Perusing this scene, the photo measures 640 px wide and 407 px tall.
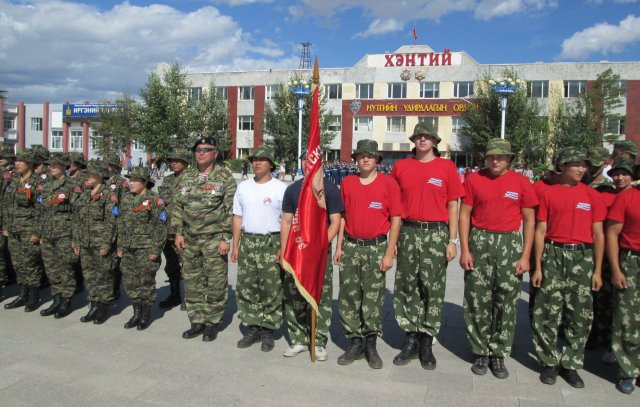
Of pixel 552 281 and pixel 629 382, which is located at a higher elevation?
pixel 552 281

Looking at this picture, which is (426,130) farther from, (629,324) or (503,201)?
(629,324)

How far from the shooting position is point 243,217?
17.3 feet

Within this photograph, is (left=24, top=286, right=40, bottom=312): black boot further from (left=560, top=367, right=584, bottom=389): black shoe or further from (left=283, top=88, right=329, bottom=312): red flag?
(left=560, top=367, right=584, bottom=389): black shoe

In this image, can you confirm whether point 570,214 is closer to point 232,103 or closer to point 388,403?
point 388,403

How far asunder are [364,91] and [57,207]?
4560 cm

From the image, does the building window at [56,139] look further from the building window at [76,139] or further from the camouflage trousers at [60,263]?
the camouflage trousers at [60,263]

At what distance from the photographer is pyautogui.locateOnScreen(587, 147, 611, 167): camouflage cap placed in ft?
17.8

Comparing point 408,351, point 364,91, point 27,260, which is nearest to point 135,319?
point 27,260

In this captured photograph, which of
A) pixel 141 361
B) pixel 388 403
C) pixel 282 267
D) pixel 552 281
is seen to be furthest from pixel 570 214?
pixel 141 361

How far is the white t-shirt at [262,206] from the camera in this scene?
5.18 meters

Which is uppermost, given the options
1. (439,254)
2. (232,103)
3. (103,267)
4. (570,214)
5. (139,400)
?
(232,103)

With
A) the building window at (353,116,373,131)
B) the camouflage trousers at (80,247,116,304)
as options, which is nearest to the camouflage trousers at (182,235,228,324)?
the camouflage trousers at (80,247,116,304)

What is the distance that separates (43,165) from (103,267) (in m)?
2.65

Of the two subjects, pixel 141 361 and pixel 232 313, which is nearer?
pixel 141 361
